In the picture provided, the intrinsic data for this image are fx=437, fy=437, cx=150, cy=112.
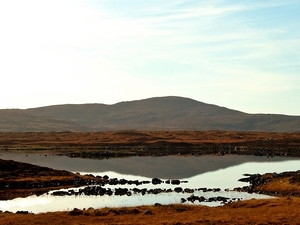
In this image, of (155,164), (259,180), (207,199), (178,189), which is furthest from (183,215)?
(155,164)

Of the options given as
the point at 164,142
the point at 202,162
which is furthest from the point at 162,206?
the point at 164,142

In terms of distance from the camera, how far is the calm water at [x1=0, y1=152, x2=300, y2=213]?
1620 inches

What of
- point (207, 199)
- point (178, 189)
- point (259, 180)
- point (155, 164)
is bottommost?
point (207, 199)

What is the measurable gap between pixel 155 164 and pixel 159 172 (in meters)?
10.3

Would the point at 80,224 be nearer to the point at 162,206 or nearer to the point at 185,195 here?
the point at 162,206

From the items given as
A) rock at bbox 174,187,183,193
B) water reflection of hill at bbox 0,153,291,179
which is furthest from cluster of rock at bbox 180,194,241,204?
water reflection of hill at bbox 0,153,291,179

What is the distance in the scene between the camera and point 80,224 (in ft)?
97.2

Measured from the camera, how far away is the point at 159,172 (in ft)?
221

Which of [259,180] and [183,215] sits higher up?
[259,180]

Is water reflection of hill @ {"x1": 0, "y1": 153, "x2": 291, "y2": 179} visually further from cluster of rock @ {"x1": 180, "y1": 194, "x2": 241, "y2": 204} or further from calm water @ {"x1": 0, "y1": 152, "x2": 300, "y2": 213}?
cluster of rock @ {"x1": 180, "y1": 194, "x2": 241, "y2": 204}

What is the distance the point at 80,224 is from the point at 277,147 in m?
91.9

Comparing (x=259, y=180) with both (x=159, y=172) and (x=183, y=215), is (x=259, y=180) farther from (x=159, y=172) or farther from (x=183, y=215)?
(x=183, y=215)

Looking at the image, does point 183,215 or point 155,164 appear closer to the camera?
point 183,215

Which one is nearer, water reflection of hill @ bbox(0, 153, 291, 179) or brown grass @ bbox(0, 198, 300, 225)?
brown grass @ bbox(0, 198, 300, 225)
